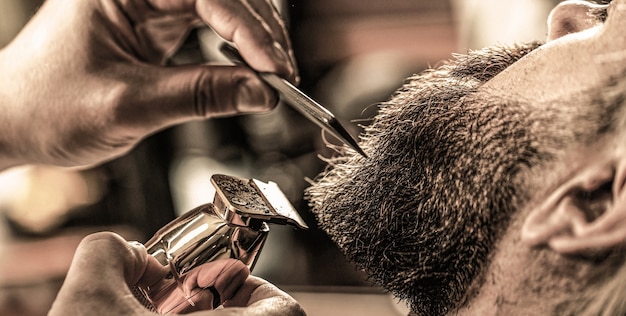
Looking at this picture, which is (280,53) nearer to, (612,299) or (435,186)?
(435,186)

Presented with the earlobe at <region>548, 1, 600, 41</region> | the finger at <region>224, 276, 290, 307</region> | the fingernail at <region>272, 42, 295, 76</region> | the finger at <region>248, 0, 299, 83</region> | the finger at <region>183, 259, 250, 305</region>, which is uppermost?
the finger at <region>248, 0, 299, 83</region>

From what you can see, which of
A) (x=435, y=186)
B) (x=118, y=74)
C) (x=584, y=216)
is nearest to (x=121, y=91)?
(x=118, y=74)

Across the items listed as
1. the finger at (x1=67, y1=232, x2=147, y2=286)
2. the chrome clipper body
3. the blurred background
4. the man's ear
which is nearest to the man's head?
the man's ear

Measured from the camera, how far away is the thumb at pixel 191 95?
0.65m

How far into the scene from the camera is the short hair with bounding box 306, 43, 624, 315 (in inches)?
28.3

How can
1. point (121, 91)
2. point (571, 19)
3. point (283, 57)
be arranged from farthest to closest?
point (571, 19) → point (121, 91) → point (283, 57)

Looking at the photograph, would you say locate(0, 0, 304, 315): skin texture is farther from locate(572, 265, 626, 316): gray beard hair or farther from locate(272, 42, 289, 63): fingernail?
locate(572, 265, 626, 316): gray beard hair

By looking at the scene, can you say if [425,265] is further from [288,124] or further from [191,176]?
[191,176]

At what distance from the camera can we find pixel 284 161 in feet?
5.65

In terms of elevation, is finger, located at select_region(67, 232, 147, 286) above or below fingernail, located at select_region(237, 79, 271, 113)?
below

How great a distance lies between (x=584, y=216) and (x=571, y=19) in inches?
11.8

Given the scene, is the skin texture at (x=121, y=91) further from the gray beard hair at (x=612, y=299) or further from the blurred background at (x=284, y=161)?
the blurred background at (x=284, y=161)

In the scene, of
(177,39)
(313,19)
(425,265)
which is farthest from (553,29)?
(313,19)

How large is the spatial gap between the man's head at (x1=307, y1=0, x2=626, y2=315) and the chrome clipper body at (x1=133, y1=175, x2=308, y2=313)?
0.18 m
